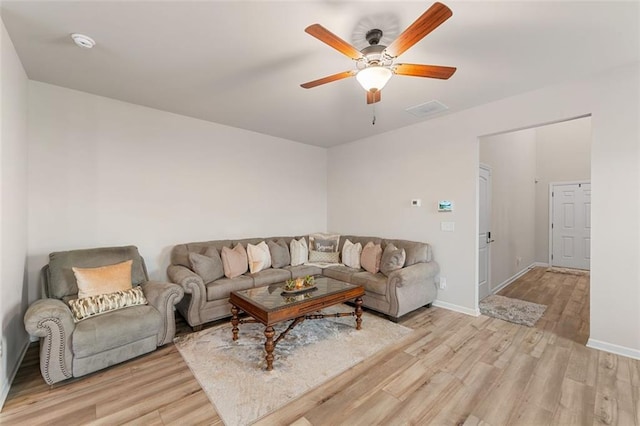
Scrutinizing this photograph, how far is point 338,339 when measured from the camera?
2908 millimetres

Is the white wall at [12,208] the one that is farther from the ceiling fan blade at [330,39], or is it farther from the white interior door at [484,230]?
the white interior door at [484,230]

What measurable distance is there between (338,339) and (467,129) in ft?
10.3

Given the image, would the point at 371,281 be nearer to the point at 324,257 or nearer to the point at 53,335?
the point at 324,257

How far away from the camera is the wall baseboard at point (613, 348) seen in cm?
254

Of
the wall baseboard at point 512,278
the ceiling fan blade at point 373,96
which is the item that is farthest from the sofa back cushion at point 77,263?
the wall baseboard at point 512,278

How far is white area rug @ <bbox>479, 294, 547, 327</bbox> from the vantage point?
11.3ft

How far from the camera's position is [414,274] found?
3.47 meters

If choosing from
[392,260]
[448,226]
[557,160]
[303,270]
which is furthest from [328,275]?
[557,160]

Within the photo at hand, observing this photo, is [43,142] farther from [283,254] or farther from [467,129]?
[467,129]

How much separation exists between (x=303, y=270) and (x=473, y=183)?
8.82 feet

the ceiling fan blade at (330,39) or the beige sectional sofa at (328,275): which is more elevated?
the ceiling fan blade at (330,39)

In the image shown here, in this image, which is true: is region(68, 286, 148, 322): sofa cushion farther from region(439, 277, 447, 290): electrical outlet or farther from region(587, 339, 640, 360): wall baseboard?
region(587, 339, 640, 360): wall baseboard

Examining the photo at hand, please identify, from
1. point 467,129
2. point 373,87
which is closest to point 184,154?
point 373,87

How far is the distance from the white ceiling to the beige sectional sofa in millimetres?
1965
